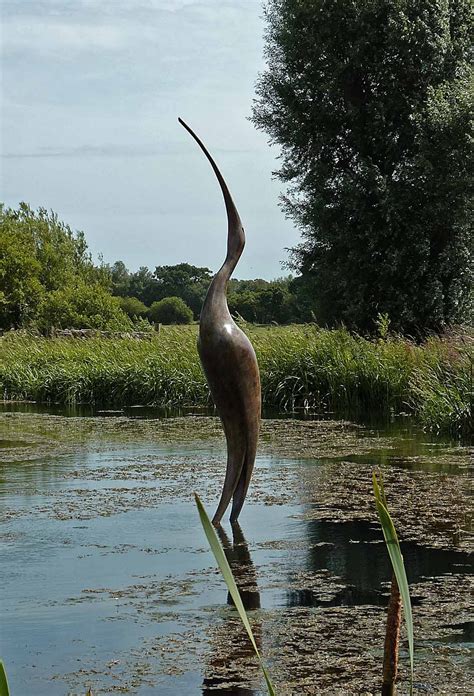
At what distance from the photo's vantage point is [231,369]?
644cm

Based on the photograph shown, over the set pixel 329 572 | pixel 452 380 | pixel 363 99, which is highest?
pixel 363 99

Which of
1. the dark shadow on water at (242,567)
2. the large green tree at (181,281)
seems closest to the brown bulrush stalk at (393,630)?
the dark shadow on water at (242,567)

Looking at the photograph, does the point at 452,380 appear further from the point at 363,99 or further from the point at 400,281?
the point at 363,99

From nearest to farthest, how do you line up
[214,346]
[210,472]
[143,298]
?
[214,346]
[210,472]
[143,298]

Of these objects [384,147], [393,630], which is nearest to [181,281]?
[384,147]

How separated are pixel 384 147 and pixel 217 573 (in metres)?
20.1

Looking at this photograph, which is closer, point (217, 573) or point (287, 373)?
point (217, 573)

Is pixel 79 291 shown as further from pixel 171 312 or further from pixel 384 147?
pixel 171 312

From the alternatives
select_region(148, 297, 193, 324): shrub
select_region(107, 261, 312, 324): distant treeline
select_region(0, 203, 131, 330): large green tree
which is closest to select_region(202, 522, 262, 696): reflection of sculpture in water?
select_region(107, 261, 312, 324): distant treeline

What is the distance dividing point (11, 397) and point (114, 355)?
232cm

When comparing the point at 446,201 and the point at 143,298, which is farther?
the point at 143,298

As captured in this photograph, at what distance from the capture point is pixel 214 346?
6355 mm

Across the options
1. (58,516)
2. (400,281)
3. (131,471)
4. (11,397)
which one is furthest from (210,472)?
(400,281)

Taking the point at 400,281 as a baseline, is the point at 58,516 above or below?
below
